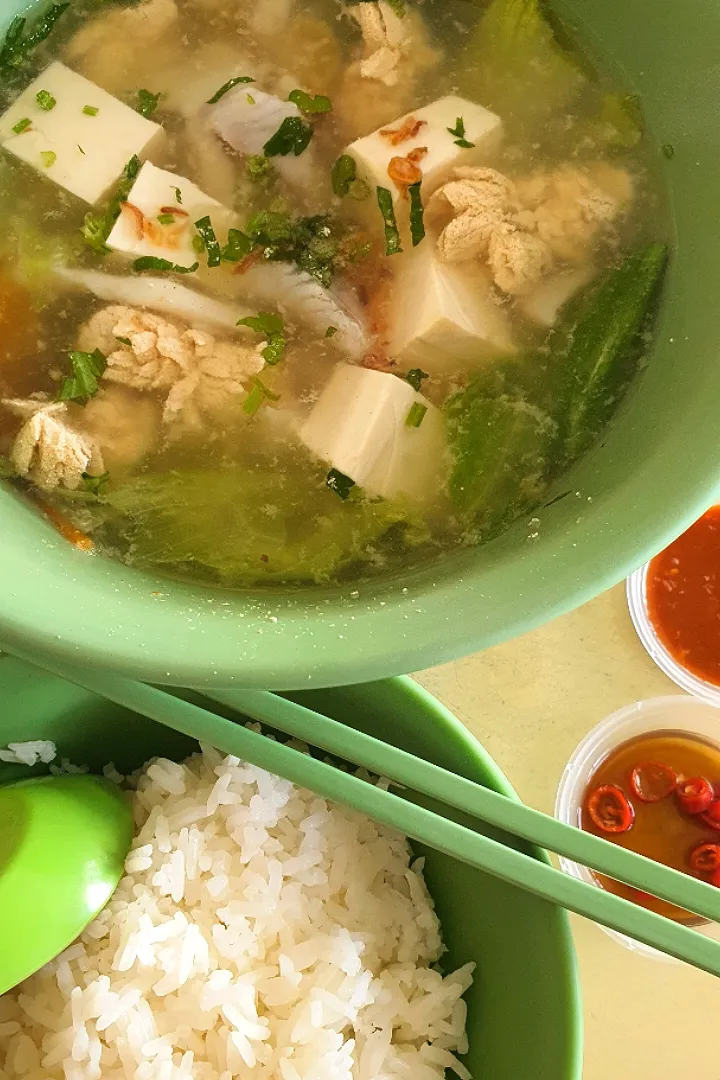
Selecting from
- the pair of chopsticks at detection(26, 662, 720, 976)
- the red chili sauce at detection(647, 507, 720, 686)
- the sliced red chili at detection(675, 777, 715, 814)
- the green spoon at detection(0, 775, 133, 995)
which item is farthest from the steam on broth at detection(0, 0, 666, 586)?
the sliced red chili at detection(675, 777, 715, 814)

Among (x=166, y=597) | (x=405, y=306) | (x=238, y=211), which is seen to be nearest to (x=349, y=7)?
(x=238, y=211)

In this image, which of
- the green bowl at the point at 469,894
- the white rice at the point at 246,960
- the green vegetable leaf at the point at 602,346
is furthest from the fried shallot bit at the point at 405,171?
the white rice at the point at 246,960

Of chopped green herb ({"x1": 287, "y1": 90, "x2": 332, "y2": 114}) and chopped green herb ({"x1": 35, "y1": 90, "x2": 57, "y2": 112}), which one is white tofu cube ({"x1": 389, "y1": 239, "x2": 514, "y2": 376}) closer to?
chopped green herb ({"x1": 287, "y1": 90, "x2": 332, "y2": 114})

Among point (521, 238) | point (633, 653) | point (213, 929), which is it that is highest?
point (521, 238)

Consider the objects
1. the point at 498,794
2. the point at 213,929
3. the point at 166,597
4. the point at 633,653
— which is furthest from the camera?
the point at 633,653

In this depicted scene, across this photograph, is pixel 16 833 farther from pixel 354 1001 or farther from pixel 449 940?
pixel 449 940

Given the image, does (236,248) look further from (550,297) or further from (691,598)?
(691,598)

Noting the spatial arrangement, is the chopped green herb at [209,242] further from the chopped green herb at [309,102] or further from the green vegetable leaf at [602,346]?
the green vegetable leaf at [602,346]
